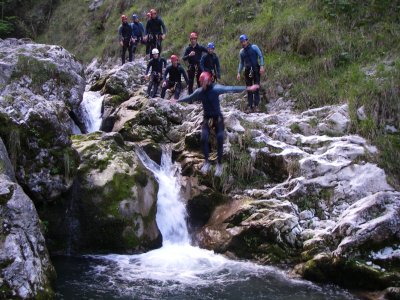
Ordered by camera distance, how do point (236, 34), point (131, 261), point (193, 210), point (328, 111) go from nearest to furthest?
1. point (131, 261)
2. point (193, 210)
3. point (328, 111)
4. point (236, 34)

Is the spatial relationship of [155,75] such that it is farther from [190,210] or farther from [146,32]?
[190,210]

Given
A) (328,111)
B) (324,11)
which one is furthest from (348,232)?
(324,11)

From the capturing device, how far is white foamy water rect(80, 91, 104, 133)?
640 inches

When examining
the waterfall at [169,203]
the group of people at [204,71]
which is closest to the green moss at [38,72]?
the group of people at [204,71]

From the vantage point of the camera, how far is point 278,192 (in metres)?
11.6

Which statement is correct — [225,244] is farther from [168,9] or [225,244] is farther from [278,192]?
[168,9]

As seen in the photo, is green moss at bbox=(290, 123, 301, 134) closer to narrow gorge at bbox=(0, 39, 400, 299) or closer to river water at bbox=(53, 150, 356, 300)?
narrow gorge at bbox=(0, 39, 400, 299)

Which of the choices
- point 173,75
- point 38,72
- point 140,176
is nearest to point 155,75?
point 173,75

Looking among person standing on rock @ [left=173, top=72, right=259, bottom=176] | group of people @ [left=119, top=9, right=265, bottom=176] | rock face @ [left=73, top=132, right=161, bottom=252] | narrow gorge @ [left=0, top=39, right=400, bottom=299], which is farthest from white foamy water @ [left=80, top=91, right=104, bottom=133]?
person standing on rock @ [left=173, top=72, right=259, bottom=176]

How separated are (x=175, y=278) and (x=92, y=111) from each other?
9312mm

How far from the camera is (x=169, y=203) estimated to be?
40.3 feet

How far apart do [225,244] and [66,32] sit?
84.4 ft

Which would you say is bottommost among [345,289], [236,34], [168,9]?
[345,289]

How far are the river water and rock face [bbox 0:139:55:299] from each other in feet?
2.68
